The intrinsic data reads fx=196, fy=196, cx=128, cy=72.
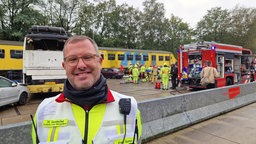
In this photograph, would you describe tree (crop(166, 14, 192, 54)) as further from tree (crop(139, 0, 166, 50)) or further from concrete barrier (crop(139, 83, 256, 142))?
concrete barrier (crop(139, 83, 256, 142))

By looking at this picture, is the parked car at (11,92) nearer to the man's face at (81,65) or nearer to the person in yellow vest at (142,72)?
the man's face at (81,65)

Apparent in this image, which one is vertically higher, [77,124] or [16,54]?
[16,54]

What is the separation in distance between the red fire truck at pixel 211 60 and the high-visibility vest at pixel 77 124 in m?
10.7

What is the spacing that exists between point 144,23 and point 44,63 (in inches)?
1695

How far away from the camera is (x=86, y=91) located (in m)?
1.58

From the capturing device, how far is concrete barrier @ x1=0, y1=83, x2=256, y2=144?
9.62 feet

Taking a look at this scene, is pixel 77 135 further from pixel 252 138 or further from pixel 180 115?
pixel 252 138

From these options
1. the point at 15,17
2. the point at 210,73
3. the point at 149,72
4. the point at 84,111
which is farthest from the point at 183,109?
the point at 15,17

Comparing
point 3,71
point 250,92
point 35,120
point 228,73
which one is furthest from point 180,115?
point 3,71

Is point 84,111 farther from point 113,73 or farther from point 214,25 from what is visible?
point 214,25

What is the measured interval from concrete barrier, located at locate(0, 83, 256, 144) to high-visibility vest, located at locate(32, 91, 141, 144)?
1.61 meters

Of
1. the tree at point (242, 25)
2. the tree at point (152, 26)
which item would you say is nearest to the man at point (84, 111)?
the tree at point (242, 25)

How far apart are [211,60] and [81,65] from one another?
10.9 metres

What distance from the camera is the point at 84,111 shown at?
156 centimetres
